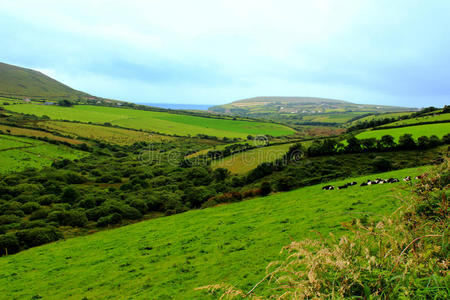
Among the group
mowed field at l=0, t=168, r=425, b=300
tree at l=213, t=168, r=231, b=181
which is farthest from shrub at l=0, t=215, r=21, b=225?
tree at l=213, t=168, r=231, b=181

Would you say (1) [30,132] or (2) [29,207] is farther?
(1) [30,132]

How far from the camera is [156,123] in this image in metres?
179

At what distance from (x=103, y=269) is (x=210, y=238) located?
788cm

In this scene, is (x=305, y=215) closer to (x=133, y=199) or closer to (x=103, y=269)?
(x=103, y=269)

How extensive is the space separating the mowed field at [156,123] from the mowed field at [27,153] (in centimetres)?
6753

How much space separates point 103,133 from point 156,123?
4622cm

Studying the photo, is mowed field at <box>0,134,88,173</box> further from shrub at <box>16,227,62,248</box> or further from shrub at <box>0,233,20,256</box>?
shrub at <box>0,233,20,256</box>

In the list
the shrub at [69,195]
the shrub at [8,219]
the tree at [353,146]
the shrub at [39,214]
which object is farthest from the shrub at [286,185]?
the shrub at [69,195]

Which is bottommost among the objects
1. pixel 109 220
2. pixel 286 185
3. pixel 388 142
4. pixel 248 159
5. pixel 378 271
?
pixel 109 220

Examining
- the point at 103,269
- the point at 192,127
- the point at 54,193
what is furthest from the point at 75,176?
the point at 192,127

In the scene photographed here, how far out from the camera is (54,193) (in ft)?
188

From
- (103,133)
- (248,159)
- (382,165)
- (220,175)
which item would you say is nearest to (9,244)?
(220,175)

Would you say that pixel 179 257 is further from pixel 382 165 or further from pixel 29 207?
pixel 29 207

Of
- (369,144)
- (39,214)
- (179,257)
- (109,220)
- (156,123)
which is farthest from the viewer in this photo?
(156,123)
